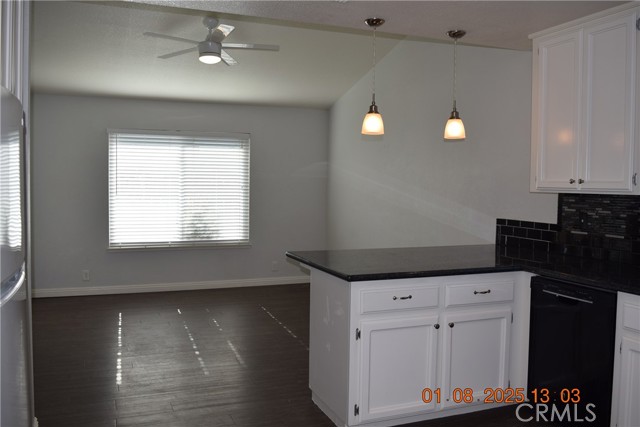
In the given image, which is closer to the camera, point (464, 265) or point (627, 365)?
point (627, 365)

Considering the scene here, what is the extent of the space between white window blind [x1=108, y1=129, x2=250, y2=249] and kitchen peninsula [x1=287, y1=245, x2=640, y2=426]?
4016mm

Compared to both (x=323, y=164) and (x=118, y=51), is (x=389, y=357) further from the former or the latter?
(x=323, y=164)

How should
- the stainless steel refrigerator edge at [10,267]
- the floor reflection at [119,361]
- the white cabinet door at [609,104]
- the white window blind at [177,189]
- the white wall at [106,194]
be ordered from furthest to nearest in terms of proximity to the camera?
the white window blind at [177,189] < the white wall at [106,194] < the floor reflection at [119,361] < the white cabinet door at [609,104] < the stainless steel refrigerator edge at [10,267]

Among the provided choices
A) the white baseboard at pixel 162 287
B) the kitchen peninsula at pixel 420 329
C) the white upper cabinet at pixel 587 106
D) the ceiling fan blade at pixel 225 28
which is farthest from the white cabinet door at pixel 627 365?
the white baseboard at pixel 162 287

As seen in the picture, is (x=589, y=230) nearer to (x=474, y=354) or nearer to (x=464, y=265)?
(x=464, y=265)

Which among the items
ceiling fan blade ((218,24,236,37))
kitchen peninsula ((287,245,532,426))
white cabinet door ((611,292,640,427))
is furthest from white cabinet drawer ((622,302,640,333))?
ceiling fan blade ((218,24,236,37))

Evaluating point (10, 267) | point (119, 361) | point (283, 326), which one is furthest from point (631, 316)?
point (119, 361)

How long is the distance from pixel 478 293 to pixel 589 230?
3.40 ft

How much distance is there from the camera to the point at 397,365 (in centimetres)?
297

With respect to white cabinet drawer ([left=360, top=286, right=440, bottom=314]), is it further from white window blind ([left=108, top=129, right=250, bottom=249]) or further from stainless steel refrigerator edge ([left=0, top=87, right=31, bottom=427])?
white window blind ([left=108, top=129, right=250, bottom=249])

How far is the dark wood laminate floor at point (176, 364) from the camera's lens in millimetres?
3266

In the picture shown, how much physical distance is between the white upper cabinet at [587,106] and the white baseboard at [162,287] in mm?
4534

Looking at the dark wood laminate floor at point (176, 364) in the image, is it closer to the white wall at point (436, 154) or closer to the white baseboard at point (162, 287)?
the white baseboard at point (162, 287)

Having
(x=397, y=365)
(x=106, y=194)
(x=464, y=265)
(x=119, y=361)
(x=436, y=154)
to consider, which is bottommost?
(x=119, y=361)
